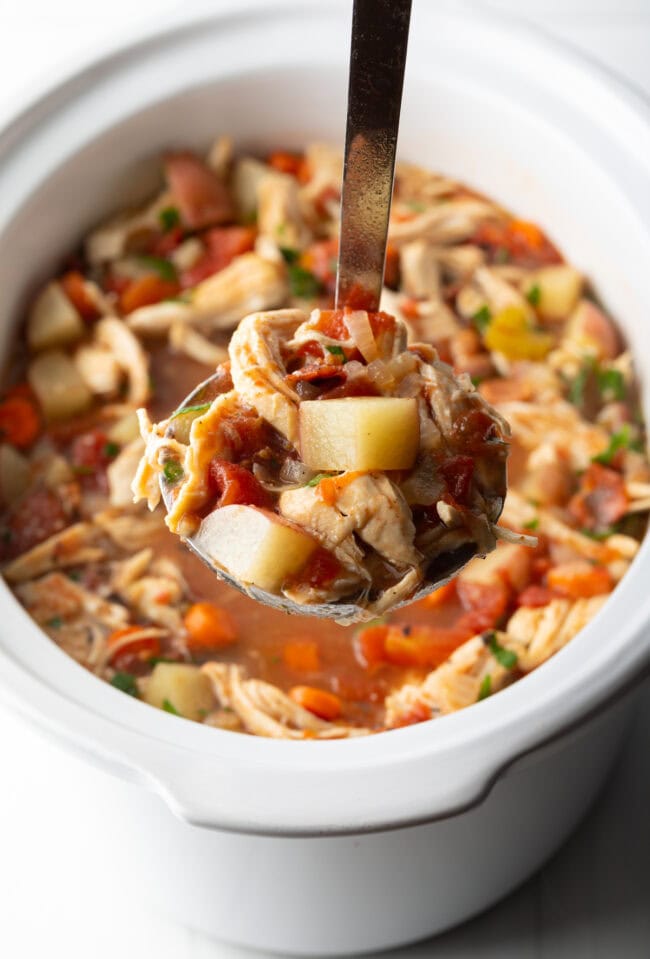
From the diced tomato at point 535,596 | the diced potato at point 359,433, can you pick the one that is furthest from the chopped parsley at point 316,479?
the diced tomato at point 535,596

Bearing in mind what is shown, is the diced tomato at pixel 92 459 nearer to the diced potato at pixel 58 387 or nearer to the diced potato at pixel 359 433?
the diced potato at pixel 58 387

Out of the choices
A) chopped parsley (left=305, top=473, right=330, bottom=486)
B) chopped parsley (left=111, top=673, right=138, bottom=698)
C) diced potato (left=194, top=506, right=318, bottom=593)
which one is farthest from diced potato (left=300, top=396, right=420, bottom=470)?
chopped parsley (left=111, top=673, right=138, bottom=698)

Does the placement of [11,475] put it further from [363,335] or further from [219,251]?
[363,335]

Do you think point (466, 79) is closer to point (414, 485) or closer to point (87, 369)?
point (87, 369)

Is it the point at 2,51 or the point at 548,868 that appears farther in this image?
the point at 2,51

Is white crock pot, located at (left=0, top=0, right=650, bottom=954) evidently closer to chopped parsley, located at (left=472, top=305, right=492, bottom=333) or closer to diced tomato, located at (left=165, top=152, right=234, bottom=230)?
diced tomato, located at (left=165, top=152, right=234, bottom=230)

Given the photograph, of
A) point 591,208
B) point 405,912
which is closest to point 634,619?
point 405,912

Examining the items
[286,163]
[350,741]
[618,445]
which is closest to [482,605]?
[618,445]
